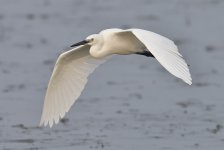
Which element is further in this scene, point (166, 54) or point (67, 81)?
point (67, 81)

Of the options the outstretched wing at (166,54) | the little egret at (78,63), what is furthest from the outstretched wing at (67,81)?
the outstretched wing at (166,54)

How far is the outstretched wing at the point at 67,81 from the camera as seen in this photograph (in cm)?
1083

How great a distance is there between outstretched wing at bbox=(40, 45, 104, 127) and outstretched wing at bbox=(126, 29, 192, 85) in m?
1.64

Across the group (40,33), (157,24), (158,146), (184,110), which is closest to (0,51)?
(40,33)

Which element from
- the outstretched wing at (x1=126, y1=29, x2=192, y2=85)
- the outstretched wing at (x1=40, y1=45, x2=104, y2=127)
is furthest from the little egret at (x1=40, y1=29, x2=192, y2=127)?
the outstretched wing at (x1=126, y1=29, x2=192, y2=85)

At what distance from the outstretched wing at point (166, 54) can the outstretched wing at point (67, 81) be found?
5.38 feet

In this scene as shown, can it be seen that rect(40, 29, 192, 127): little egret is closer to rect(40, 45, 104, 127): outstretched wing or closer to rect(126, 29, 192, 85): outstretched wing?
rect(40, 45, 104, 127): outstretched wing

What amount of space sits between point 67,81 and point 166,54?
250 centimetres

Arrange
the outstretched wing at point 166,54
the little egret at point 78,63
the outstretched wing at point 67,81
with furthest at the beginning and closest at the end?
the outstretched wing at point 67,81 → the little egret at point 78,63 → the outstretched wing at point 166,54

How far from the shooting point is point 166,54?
8.70m

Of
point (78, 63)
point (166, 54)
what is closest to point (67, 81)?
point (78, 63)

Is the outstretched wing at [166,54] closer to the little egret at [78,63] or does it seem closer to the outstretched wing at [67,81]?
the little egret at [78,63]

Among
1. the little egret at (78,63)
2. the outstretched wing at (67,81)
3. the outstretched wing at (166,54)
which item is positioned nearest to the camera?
the outstretched wing at (166,54)

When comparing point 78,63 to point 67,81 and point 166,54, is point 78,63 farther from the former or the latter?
point 166,54
